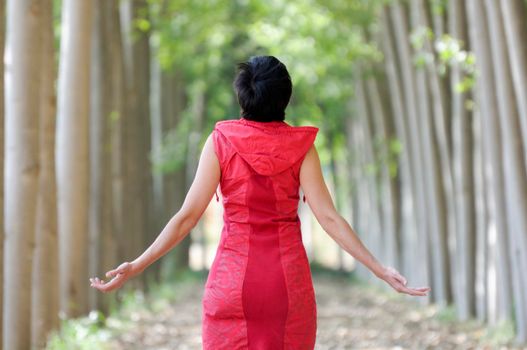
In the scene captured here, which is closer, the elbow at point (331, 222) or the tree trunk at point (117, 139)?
the elbow at point (331, 222)

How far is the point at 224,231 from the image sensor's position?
4629 millimetres

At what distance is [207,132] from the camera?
29.2 metres

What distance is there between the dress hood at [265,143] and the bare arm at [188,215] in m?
0.12

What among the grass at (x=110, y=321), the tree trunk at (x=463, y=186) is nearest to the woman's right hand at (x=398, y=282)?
the grass at (x=110, y=321)

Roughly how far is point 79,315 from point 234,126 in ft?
26.3

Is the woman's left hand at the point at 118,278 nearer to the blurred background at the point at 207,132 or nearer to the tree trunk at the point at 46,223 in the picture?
the blurred background at the point at 207,132

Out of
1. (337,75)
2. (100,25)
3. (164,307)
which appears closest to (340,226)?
(100,25)

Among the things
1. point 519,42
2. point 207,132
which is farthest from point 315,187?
point 207,132

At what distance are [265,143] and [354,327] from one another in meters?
9.87

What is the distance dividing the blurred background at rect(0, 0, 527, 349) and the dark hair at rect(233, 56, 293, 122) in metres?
3.01

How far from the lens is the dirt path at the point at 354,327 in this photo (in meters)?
11.7

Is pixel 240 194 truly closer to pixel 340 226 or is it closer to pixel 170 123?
pixel 340 226

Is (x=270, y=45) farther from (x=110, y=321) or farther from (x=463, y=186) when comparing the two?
(x=110, y=321)

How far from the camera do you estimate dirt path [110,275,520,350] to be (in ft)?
38.5
